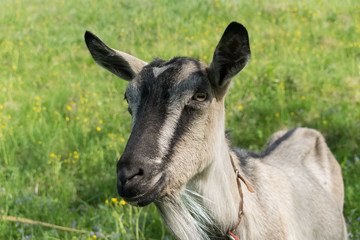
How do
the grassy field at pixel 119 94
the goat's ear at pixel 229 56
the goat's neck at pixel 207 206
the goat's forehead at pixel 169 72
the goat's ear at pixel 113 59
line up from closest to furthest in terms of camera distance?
the goat's ear at pixel 229 56 → the goat's forehead at pixel 169 72 → the goat's neck at pixel 207 206 → the goat's ear at pixel 113 59 → the grassy field at pixel 119 94

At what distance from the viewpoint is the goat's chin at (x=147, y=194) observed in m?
2.27

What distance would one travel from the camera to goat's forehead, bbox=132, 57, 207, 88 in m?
2.62

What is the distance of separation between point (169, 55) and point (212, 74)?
487cm

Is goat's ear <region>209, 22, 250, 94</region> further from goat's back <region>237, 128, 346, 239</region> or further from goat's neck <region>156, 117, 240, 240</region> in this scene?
goat's back <region>237, 128, 346, 239</region>

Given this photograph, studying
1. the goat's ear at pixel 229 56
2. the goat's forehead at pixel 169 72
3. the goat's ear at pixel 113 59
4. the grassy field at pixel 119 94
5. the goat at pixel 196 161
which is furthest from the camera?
the grassy field at pixel 119 94

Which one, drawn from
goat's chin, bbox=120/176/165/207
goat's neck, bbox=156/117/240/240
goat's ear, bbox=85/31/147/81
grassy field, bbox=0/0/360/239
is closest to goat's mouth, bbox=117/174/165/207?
goat's chin, bbox=120/176/165/207

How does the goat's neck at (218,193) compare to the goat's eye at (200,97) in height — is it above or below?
below

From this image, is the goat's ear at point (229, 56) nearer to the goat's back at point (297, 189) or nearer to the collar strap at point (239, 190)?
the collar strap at point (239, 190)

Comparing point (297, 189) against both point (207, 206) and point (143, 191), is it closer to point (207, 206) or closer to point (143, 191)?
point (207, 206)

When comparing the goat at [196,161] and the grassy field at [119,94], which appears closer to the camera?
the goat at [196,161]

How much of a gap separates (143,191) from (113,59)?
133 cm

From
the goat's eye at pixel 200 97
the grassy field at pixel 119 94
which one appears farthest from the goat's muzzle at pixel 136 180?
the grassy field at pixel 119 94

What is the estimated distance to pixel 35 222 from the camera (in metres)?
4.10

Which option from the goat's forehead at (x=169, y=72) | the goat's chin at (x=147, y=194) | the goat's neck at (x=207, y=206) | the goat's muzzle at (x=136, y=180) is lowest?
the goat's neck at (x=207, y=206)
